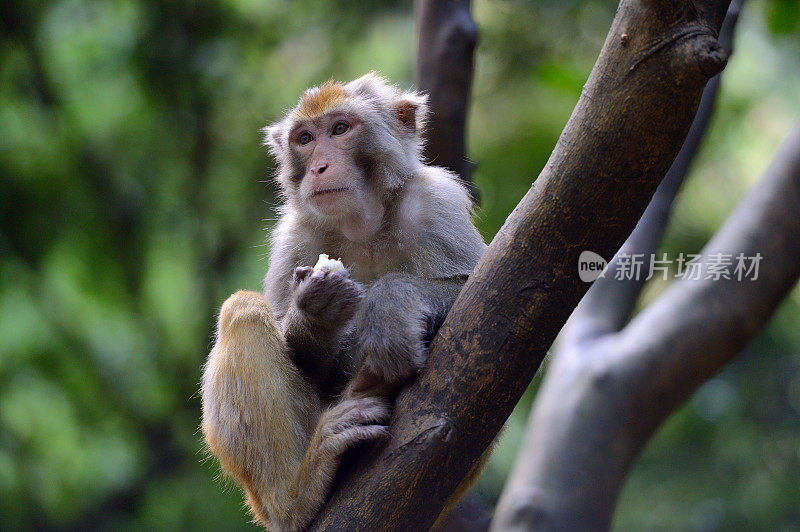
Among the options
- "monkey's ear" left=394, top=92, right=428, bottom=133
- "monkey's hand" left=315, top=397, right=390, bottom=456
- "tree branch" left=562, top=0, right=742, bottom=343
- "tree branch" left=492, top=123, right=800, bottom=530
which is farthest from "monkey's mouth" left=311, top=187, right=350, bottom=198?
"tree branch" left=562, top=0, right=742, bottom=343

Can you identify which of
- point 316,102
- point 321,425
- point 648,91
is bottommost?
point 321,425

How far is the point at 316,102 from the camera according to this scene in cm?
382

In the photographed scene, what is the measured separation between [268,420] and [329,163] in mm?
1212

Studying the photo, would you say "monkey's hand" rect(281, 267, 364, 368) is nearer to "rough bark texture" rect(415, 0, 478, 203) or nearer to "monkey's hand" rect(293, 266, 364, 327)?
"monkey's hand" rect(293, 266, 364, 327)

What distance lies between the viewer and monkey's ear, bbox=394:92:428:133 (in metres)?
4.09

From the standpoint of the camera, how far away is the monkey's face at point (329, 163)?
3.52 metres

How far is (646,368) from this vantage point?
4641mm

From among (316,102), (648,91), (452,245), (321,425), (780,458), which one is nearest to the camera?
(648,91)

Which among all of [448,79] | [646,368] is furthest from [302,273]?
[646,368]

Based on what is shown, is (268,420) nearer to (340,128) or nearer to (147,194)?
(340,128)

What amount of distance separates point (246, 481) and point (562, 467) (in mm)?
2045

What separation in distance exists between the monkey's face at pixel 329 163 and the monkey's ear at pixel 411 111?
39cm

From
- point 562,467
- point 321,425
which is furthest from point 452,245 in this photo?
point 562,467

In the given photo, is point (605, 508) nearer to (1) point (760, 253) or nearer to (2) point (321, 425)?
(1) point (760, 253)
